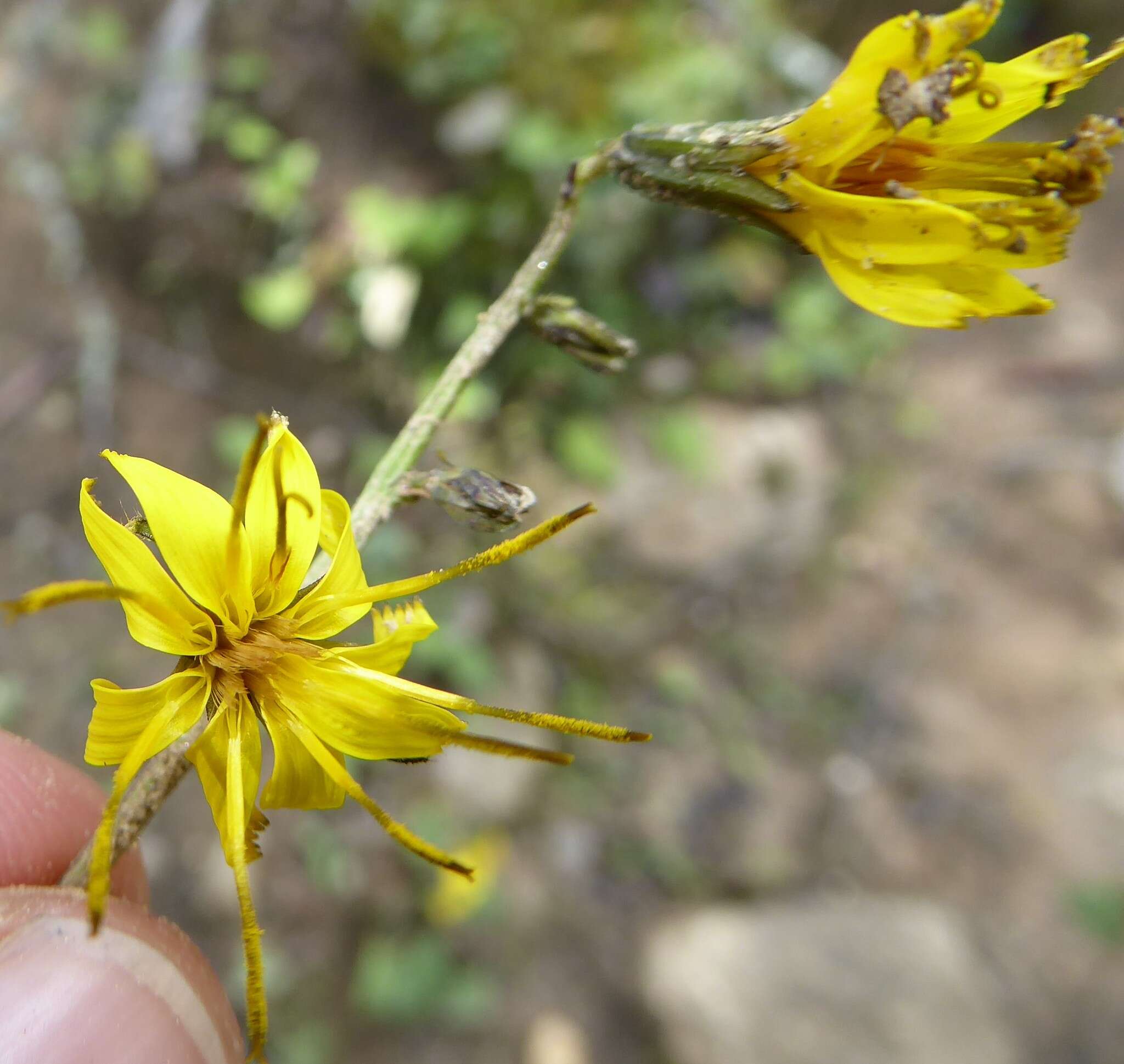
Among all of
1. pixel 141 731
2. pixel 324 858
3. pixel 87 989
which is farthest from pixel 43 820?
pixel 324 858

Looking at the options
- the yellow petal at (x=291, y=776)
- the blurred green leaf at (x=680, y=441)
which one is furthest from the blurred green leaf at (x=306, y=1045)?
the blurred green leaf at (x=680, y=441)

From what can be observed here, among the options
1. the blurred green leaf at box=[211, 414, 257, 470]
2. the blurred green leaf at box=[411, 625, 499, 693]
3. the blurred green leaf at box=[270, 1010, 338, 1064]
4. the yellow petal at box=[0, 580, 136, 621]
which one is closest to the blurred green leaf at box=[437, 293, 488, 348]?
the blurred green leaf at box=[211, 414, 257, 470]

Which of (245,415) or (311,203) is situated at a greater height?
(311,203)

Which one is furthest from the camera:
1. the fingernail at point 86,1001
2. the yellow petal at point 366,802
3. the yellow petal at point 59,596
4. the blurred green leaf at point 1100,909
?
the blurred green leaf at point 1100,909

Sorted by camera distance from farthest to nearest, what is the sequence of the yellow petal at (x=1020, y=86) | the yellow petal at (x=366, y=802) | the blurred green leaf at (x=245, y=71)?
the blurred green leaf at (x=245, y=71), the yellow petal at (x=1020, y=86), the yellow petal at (x=366, y=802)

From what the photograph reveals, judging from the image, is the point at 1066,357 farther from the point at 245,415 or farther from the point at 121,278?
the point at 121,278

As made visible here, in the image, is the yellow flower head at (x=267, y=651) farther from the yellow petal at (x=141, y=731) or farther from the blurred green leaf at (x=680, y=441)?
the blurred green leaf at (x=680, y=441)

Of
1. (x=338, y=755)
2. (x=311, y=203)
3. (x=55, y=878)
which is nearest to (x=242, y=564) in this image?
(x=338, y=755)
